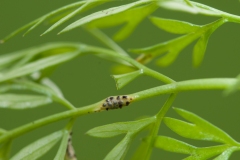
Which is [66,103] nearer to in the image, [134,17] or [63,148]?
[63,148]

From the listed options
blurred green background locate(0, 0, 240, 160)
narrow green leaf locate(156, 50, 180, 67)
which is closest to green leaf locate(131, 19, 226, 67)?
narrow green leaf locate(156, 50, 180, 67)

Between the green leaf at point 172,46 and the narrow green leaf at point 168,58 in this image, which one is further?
the narrow green leaf at point 168,58

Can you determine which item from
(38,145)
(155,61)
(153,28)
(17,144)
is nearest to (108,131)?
(38,145)

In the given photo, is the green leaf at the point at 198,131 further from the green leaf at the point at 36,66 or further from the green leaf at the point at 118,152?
the green leaf at the point at 36,66

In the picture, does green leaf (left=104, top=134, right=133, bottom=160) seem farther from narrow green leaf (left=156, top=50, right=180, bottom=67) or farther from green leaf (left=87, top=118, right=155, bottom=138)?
narrow green leaf (left=156, top=50, right=180, bottom=67)

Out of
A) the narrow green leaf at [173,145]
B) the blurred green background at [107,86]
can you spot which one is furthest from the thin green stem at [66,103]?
the blurred green background at [107,86]
